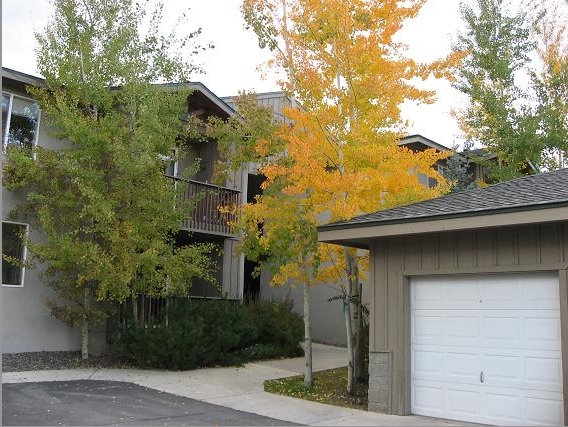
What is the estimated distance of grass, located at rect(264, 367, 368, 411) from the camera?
10039mm

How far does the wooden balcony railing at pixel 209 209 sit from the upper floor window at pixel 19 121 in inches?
154

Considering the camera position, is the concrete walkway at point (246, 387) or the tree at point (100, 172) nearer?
the concrete walkway at point (246, 387)

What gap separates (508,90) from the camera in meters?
20.6

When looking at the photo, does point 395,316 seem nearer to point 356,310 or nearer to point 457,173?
point 356,310

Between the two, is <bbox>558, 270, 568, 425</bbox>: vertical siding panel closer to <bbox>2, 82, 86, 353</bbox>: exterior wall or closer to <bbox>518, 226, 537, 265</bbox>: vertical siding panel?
<bbox>518, 226, 537, 265</bbox>: vertical siding panel

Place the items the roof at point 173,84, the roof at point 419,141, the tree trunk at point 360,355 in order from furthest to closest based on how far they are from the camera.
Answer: the roof at point 419,141 < the roof at point 173,84 < the tree trunk at point 360,355

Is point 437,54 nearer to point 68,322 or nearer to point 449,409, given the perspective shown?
point 449,409

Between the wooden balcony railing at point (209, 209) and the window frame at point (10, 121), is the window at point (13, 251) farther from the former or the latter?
the wooden balcony railing at point (209, 209)

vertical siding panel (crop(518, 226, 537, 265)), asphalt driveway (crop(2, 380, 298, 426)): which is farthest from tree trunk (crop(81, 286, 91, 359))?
vertical siding panel (crop(518, 226, 537, 265))

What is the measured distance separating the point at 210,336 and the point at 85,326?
2.72 metres

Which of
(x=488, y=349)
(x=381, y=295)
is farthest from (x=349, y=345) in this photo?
(x=488, y=349)

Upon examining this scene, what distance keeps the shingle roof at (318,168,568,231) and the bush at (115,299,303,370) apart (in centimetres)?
458

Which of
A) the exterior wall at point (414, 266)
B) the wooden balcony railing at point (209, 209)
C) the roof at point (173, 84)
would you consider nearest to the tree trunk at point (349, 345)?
the exterior wall at point (414, 266)

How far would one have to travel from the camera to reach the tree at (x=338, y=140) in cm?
1071
